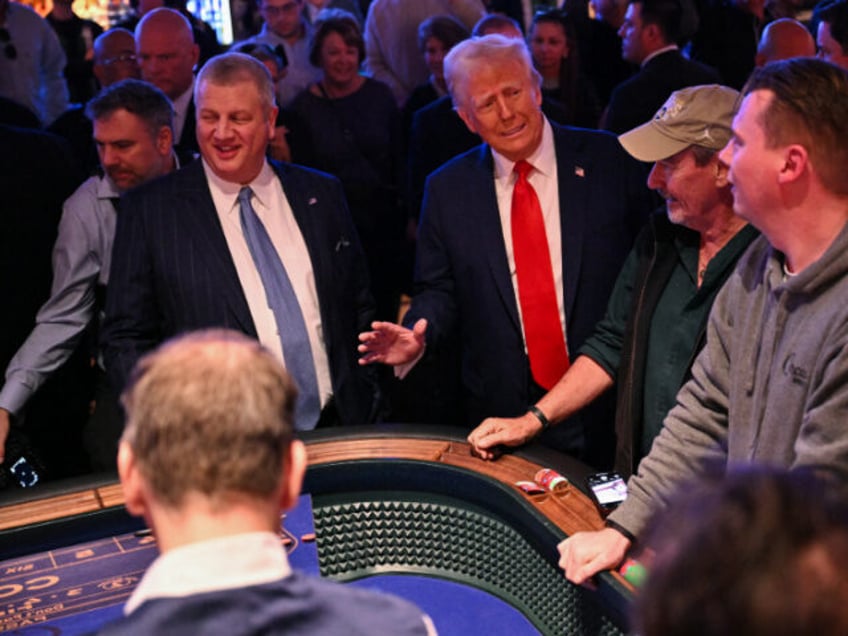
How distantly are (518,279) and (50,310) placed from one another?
4.47ft

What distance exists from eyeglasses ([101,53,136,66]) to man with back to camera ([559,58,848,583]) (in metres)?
3.28

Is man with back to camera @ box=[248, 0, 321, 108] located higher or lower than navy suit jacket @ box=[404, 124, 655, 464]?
higher

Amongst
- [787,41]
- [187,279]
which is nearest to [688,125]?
[187,279]

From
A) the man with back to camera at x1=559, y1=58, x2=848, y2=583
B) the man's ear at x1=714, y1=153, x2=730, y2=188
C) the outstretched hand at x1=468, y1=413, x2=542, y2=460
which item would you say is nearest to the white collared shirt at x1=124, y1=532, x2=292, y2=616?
the man with back to camera at x1=559, y1=58, x2=848, y2=583

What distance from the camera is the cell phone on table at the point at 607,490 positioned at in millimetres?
2391

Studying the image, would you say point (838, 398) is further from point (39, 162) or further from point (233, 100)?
point (39, 162)

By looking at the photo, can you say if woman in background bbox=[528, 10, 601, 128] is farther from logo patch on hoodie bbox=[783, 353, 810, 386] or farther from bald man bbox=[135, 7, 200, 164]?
logo patch on hoodie bbox=[783, 353, 810, 386]

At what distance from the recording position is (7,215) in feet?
11.7

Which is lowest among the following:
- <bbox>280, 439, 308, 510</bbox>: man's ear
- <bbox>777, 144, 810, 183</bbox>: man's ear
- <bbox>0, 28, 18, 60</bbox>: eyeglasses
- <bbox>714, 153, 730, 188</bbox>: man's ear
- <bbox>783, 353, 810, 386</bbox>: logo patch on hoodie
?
<bbox>783, 353, 810, 386</bbox>: logo patch on hoodie

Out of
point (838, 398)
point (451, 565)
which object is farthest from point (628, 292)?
point (838, 398)

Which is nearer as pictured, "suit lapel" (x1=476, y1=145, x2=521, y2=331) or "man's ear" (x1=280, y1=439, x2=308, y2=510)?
"man's ear" (x1=280, y1=439, x2=308, y2=510)

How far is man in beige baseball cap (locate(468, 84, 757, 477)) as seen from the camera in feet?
8.71

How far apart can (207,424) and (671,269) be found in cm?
168

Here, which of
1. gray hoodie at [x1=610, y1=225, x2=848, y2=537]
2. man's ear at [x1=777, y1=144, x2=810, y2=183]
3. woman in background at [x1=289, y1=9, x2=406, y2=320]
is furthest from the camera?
woman in background at [x1=289, y1=9, x2=406, y2=320]
